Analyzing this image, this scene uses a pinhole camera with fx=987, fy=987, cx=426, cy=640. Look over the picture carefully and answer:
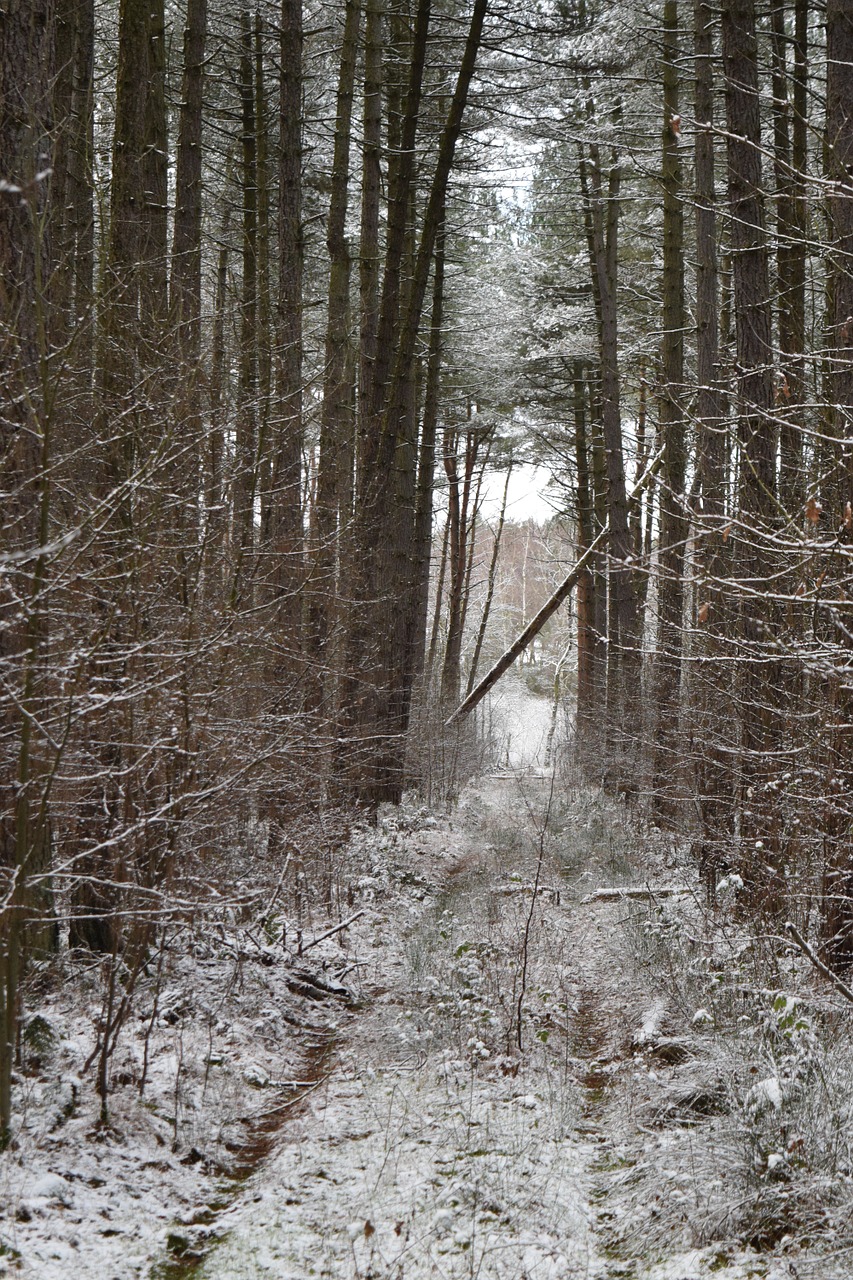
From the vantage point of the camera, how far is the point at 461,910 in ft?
28.1

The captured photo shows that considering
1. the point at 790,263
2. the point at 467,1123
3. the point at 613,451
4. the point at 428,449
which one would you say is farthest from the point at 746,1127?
the point at 428,449

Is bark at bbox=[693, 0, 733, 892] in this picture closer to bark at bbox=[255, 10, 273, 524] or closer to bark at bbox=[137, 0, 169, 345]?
bark at bbox=[255, 10, 273, 524]

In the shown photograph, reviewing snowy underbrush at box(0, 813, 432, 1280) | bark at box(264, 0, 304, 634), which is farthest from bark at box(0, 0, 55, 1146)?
bark at box(264, 0, 304, 634)

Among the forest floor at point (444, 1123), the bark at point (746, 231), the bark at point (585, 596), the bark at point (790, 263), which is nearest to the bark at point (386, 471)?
the bark at point (790, 263)

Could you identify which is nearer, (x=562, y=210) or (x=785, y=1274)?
(x=785, y=1274)

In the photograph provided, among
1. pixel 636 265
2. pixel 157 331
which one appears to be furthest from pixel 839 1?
pixel 636 265

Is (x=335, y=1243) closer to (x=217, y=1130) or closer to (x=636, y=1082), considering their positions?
(x=217, y=1130)

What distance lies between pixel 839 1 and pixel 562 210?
12104 mm

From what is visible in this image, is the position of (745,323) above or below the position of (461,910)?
above

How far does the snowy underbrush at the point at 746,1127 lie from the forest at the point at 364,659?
0.07 ft

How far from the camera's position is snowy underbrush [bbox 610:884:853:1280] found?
132 inches

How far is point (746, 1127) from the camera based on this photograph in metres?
3.71

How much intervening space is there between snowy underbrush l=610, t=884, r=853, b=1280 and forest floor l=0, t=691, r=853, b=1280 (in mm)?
11

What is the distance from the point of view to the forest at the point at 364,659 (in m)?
3.64
